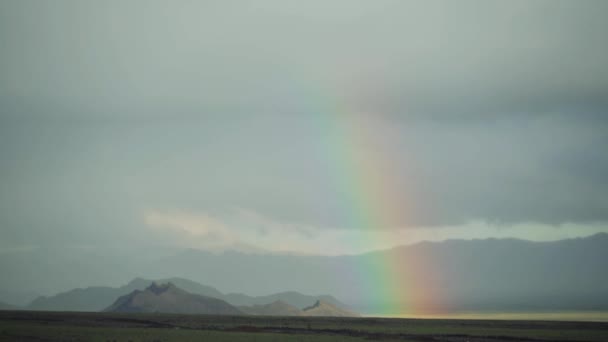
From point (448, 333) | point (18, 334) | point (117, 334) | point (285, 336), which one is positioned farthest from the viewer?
point (448, 333)

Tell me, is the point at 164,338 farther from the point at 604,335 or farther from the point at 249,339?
the point at 604,335

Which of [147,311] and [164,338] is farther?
[147,311]

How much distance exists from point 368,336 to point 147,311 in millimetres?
127711

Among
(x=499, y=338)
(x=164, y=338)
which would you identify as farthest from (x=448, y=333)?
(x=164, y=338)

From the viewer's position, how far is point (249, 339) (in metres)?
81.4

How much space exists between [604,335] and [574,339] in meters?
12.2

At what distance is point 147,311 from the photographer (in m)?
199

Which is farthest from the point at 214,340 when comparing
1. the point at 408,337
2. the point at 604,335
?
the point at 604,335

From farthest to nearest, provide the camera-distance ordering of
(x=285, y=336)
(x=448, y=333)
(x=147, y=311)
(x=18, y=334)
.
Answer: (x=147, y=311) < (x=448, y=333) < (x=285, y=336) < (x=18, y=334)

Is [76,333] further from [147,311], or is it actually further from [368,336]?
[147,311]

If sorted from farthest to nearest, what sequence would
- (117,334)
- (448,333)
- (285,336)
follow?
1. (448,333)
2. (285,336)
3. (117,334)

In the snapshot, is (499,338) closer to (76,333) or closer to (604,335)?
(604,335)

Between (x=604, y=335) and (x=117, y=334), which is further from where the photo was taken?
(x=604, y=335)

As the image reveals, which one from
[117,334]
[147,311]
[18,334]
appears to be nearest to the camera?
[18,334]
